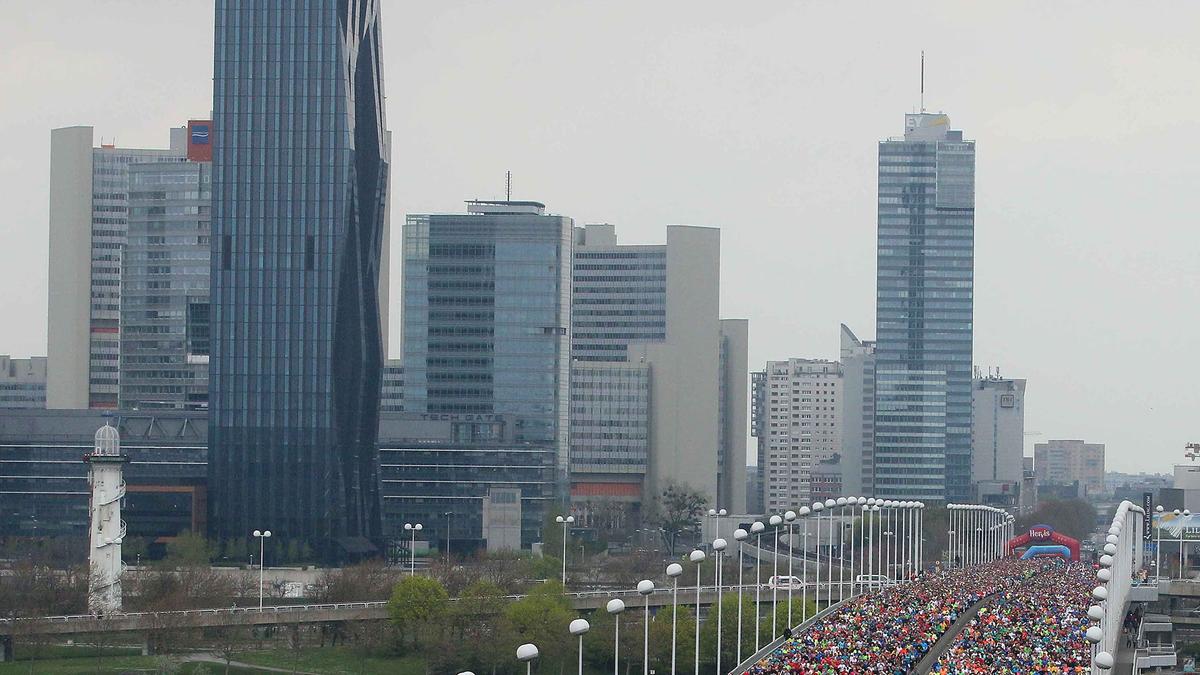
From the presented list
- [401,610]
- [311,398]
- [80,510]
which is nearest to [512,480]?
[311,398]

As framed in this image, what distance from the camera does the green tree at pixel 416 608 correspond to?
361 feet

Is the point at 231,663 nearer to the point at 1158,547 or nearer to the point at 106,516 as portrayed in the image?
the point at 106,516

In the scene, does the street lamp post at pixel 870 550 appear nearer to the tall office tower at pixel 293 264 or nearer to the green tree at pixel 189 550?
the tall office tower at pixel 293 264

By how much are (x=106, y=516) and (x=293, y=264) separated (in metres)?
51.1

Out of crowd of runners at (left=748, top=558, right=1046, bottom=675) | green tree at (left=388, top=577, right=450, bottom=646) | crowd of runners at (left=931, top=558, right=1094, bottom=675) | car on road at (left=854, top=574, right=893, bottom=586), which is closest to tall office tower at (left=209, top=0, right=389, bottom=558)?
car on road at (left=854, top=574, right=893, bottom=586)

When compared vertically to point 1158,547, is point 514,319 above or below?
above

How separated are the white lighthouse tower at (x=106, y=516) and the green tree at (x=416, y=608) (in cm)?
1410

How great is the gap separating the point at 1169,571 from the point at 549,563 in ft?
125

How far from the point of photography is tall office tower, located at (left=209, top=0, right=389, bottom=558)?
165875 mm

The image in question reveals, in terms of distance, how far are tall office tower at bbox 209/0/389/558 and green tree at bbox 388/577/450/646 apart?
52.2 m

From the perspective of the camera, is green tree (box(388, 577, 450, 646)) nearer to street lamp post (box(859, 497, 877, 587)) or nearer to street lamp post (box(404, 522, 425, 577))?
street lamp post (box(404, 522, 425, 577))

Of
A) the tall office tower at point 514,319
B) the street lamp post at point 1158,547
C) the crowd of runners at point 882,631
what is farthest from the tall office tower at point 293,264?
the crowd of runners at point 882,631

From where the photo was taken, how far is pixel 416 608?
11088cm

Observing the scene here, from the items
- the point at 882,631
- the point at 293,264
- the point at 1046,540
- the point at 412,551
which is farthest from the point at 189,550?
the point at 882,631
